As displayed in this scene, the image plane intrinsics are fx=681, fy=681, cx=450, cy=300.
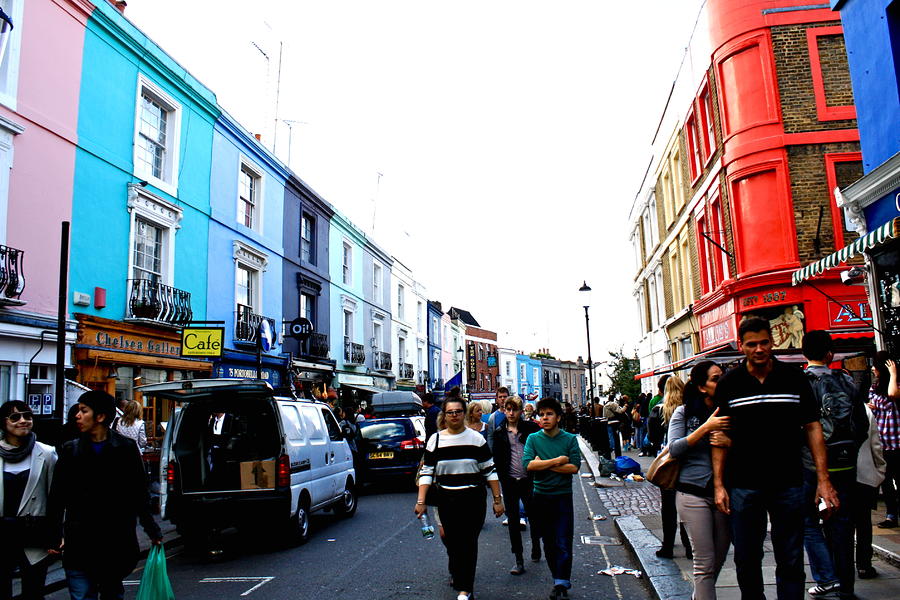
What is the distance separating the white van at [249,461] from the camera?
8.58m

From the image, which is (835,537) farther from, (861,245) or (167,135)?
(167,135)

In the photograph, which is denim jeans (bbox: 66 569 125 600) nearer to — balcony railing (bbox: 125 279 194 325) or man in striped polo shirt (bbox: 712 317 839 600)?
man in striped polo shirt (bbox: 712 317 839 600)

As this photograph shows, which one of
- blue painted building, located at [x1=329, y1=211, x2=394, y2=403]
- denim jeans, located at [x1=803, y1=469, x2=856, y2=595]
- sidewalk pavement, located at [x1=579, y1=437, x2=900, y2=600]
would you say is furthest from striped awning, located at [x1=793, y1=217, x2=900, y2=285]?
blue painted building, located at [x1=329, y1=211, x2=394, y2=403]

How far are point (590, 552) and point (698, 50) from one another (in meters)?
16.7

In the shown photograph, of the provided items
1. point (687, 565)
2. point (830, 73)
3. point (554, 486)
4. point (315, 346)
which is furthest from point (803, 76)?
point (315, 346)

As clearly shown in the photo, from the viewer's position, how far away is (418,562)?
7.69 m

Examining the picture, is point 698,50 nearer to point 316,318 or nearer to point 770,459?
point 316,318

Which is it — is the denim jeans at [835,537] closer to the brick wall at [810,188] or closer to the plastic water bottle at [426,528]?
the plastic water bottle at [426,528]

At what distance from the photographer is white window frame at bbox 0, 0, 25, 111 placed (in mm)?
12117

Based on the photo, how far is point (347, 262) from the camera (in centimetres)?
3108

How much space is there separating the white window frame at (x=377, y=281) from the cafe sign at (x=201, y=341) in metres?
18.5

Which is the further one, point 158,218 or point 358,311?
point 358,311

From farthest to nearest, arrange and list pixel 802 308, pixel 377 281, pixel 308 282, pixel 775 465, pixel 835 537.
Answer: pixel 377 281, pixel 308 282, pixel 802 308, pixel 835 537, pixel 775 465

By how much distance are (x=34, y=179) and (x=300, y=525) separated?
850cm
